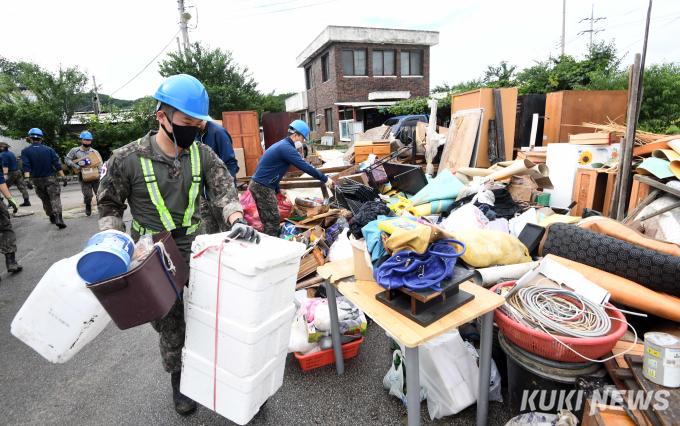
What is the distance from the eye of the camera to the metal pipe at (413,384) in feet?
5.27

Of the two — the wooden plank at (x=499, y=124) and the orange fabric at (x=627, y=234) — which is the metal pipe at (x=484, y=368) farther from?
the wooden plank at (x=499, y=124)

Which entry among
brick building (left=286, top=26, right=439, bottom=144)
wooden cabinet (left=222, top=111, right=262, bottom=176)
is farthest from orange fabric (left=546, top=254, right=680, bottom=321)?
brick building (left=286, top=26, right=439, bottom=144)

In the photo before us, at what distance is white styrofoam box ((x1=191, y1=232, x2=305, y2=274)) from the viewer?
1.55 meters

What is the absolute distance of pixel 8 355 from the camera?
3.07 m

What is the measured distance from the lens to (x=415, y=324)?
64.4 inches

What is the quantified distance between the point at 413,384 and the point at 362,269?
784 mm

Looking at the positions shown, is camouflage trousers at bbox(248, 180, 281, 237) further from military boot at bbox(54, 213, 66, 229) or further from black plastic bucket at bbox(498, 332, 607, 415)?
military boot at bbox(54, 213, 66, 229)

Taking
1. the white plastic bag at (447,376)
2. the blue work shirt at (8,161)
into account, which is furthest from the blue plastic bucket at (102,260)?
the blue work shirt at (8,161)

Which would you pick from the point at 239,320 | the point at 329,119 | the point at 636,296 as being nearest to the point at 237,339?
the point at 239,320

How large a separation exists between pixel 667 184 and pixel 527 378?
284cm

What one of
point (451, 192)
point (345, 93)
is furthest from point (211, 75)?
point (451, 192)

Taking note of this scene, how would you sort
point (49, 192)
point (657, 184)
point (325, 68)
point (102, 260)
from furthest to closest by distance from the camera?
1. point (325, 68)
2. point (49, 192)
3. point (657, 184)
4. point (102, 260)

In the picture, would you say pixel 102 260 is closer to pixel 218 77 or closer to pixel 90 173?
pixel 90 173

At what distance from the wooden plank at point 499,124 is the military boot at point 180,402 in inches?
250
